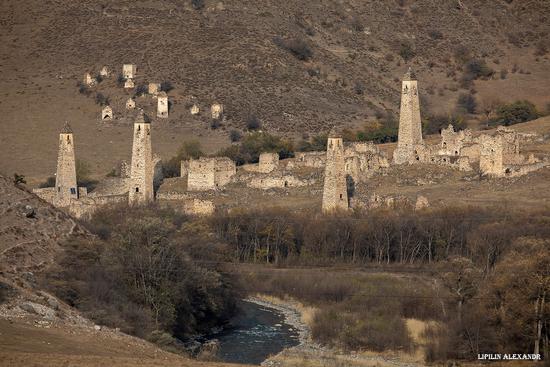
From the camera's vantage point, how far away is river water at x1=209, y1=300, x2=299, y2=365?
53.8m

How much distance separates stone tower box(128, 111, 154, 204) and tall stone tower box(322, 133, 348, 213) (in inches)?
385

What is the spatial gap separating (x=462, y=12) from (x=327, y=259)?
7775cm

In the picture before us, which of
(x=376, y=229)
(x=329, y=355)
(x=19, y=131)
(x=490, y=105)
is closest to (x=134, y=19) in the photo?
(x=19, y=131)

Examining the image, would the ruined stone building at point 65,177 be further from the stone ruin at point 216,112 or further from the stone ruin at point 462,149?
the stone ruin at point 216,112

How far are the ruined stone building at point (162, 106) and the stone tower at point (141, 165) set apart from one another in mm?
28726

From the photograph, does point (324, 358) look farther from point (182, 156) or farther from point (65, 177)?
point (182, 156)

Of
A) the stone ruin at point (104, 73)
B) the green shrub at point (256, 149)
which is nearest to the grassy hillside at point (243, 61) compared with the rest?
the stone ruin at point (104, 73)

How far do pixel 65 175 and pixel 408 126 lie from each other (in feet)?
61.8

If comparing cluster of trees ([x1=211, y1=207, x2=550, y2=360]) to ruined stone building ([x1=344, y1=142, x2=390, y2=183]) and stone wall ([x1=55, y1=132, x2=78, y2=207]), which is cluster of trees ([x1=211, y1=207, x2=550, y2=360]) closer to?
ruined stone building ([x1=344, y1=142, x2=390, y2=183])

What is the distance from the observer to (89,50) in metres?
123

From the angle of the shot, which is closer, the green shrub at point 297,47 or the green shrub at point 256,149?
the green shrub at point 256,149

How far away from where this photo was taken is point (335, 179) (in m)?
72.8

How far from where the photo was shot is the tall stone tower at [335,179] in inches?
2830

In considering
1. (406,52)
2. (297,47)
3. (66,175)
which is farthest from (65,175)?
(406,52)
